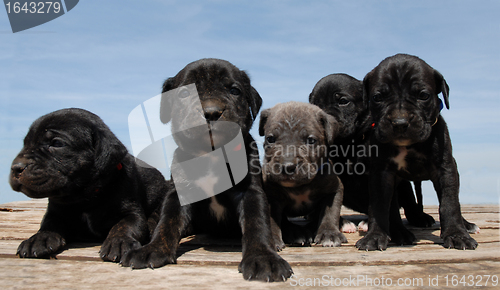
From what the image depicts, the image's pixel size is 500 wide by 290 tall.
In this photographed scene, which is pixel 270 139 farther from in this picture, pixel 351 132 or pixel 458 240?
pixel 458 240

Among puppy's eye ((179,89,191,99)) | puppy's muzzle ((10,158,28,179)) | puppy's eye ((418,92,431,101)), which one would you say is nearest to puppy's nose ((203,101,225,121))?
puppy's eye ((179,89,191,99))

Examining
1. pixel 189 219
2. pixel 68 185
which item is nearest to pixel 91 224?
pixel 68 185

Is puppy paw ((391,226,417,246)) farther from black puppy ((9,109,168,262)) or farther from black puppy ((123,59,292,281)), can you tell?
black puppy ((9,109,168,262))

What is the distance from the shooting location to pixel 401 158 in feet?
14.8

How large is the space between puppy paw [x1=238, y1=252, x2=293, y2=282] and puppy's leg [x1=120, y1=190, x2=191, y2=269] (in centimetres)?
73

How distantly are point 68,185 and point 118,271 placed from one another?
1.27m

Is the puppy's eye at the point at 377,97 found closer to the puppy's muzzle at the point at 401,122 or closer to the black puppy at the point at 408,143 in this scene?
the black puppy at the point at 408,143

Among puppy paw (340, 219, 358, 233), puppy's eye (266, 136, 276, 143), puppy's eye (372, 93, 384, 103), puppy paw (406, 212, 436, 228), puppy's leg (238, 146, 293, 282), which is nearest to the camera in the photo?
puppy's leg (238, 146, 293, 282)

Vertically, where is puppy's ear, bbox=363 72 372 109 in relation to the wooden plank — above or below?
above

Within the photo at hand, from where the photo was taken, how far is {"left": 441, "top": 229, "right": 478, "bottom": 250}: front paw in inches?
150

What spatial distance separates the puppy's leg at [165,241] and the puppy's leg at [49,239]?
0.93 m

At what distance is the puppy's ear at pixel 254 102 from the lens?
4.59 m

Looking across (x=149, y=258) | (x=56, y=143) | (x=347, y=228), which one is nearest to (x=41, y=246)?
(x=56, y=143)

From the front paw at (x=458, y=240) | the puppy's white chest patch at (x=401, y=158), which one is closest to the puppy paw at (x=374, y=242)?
the front paw at (x=458, y=240)
